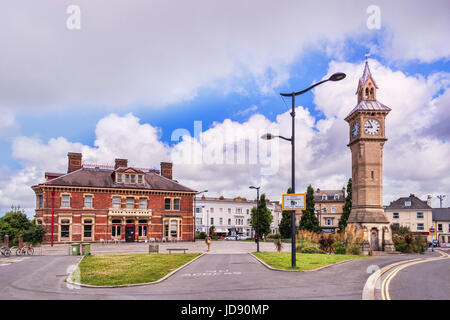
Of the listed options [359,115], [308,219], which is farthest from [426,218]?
[359,115]

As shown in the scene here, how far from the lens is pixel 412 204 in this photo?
7550 centimetres

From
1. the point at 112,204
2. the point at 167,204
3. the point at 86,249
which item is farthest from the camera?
the point at 167,204

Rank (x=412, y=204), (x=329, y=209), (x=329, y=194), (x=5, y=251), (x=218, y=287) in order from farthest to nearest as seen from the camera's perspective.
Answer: (x=329, y=194), (x=329, y=209), (x=412, y=204), (x=5, y=251), (x=218, y=287)

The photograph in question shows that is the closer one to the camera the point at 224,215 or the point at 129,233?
the point at 129,233

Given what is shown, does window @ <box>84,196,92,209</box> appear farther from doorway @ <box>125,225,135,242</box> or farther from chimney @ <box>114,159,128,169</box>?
chimney @ <box>114,159,128,169</box>

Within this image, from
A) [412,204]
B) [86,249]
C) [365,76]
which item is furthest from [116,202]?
[412,204]

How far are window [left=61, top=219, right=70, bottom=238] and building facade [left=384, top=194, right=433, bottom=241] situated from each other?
6063cm

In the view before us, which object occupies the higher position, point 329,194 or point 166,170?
point 166,170

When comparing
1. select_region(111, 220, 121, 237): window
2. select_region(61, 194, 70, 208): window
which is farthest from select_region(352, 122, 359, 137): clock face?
select_region(61, 194, 70, 208): window

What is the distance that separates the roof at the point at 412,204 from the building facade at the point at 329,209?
10.8m

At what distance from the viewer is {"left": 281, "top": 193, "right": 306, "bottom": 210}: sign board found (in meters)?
17.9

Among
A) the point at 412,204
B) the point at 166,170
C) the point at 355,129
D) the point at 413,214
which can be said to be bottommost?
the point at 413,214

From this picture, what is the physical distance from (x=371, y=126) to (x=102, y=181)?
3618 cm

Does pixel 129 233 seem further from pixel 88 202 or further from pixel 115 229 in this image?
pixel 88 202
